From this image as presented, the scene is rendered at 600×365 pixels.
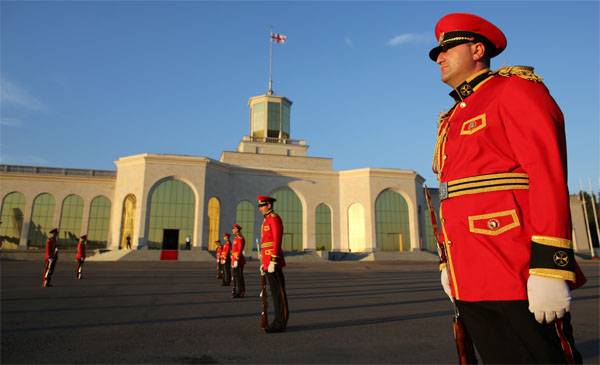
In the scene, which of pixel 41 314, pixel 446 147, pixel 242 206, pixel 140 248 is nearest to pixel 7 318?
pixel 41 314

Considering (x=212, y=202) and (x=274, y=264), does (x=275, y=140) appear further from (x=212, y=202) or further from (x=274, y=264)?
(x=274, y=264)

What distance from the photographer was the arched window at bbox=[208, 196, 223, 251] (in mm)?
34906

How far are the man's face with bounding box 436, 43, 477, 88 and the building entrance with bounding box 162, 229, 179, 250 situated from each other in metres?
33.2

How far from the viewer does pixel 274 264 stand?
591cm

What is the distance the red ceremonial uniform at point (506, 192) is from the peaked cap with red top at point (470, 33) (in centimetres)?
25

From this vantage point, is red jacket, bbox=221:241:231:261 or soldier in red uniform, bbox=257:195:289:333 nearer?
soldier in red uniform, bbox=257:195:289:333

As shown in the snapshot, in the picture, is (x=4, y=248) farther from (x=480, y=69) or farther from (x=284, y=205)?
(x=480, y=69)

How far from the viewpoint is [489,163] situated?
6.69 feet

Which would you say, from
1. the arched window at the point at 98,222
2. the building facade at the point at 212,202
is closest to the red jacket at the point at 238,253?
the building facade at the point at 212,202

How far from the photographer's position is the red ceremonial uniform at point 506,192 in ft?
5.74

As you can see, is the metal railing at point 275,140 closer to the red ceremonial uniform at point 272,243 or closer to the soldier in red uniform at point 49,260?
the soldier in red uniform at point 49,260

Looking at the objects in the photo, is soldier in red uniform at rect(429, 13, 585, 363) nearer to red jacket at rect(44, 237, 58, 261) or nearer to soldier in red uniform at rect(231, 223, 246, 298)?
soldier in red uniform at rect(231, 223, 246, 298)

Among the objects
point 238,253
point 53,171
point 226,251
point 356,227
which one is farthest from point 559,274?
point 53,171

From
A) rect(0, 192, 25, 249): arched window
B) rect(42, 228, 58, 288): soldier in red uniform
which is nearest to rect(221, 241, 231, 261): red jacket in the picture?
rect(42, 228, 58, 288): soldier in red uniform
